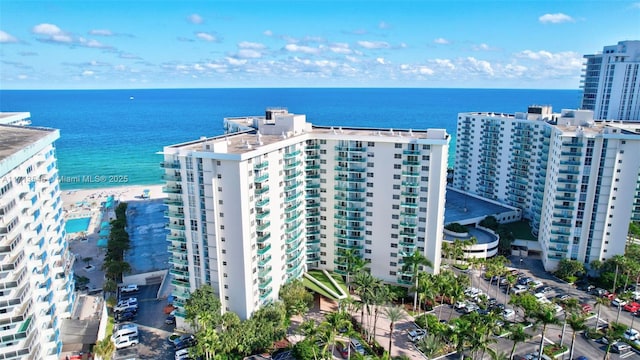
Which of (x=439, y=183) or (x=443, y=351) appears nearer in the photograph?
(x=443, y=351)

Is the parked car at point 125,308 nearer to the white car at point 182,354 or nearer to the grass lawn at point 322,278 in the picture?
the white car at point 182,354

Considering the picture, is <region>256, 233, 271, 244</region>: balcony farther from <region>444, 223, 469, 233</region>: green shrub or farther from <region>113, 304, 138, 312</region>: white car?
<region>444, 223, 469, 233</region>: green shrub

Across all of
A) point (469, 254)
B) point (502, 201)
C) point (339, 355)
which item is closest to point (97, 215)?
point (339, 355)

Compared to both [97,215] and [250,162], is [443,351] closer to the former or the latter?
[250,162]

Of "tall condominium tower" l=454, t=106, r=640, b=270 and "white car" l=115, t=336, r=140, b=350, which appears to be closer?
"white car" l=115, t=336, r=140, b=350

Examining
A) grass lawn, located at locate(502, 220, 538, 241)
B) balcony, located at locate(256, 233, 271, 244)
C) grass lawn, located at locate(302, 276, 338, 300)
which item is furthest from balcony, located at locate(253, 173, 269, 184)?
grass lawn, located at locate(502, 220, 538, 241)

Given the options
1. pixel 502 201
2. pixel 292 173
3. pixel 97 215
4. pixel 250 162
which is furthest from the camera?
pixel 97 215

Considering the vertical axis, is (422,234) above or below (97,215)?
above

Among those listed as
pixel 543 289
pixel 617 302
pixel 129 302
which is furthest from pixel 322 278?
pixel 617 302
